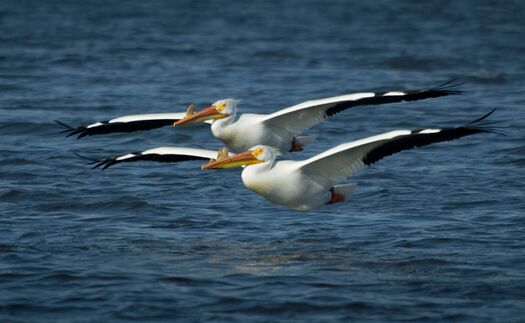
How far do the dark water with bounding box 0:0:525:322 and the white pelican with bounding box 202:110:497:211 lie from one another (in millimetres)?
378

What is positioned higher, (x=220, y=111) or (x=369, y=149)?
(x=220, y=111)

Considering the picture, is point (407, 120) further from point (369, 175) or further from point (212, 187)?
point (212, 187)

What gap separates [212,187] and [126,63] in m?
12.1

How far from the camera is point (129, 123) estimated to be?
12.6m

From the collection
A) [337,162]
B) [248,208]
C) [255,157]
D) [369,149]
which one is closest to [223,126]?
[248,208]

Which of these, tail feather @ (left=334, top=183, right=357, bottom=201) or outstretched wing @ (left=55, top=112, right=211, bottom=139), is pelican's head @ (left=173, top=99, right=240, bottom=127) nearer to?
outstretched wing @ (left=55, top=112, right=211, bottom=139)

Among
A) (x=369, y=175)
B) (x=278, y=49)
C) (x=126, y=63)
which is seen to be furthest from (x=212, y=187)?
(x=278, y=49)

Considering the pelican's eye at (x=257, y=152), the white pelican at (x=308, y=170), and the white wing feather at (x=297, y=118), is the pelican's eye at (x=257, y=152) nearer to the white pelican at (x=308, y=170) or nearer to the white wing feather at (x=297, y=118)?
the white pelican at (x=308, y=170)

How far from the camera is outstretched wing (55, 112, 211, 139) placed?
1230 cm

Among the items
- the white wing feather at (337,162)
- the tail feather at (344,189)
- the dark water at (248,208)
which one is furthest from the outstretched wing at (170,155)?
the tail feather at (344,189)

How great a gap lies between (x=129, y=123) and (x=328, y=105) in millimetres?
2131

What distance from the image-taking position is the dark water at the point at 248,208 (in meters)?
9.32

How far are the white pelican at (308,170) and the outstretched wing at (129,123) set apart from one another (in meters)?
1.34

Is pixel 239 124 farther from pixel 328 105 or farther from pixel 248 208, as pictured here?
pixel 328 105
